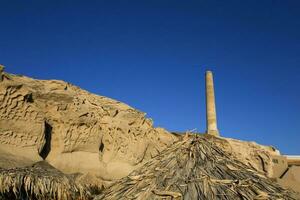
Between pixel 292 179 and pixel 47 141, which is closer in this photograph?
pixel 47 141

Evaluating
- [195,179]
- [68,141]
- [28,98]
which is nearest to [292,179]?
[68,141]

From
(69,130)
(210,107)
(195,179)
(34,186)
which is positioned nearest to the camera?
(195,179)

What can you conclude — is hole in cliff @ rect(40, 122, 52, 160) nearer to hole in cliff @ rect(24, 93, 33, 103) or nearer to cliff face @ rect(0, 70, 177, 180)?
cliff face @ rect(0, 70, 177, 180)

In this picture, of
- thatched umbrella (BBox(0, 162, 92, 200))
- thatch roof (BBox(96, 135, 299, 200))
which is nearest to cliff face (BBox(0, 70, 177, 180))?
thatched umbrella (BBox(0, 162, 92, 200))

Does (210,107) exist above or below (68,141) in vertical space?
above

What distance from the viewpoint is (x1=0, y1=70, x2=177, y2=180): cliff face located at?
9.64 m

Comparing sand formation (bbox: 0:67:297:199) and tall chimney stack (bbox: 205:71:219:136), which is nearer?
sand formation (bbox: 0:67:297:199)

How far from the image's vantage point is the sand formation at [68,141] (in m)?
6.59

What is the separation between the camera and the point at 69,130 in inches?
450

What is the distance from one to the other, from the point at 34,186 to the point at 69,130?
4916 mm

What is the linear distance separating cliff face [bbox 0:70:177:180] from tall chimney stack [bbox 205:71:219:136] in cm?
1207

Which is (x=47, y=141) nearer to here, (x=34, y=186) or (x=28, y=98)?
(x=28, y=98)

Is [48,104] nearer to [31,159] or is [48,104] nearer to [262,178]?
[31,159]

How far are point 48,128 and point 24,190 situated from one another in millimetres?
4534
